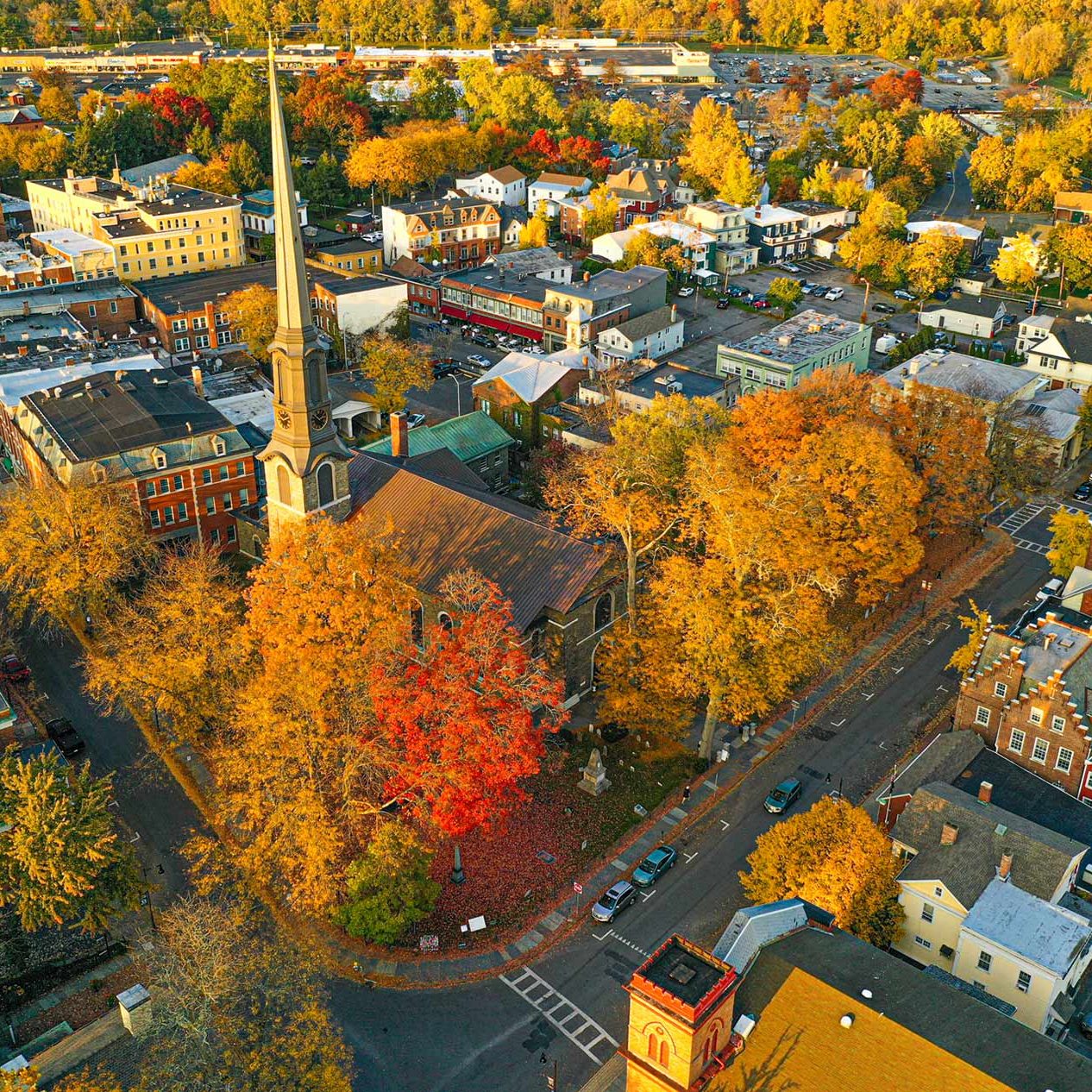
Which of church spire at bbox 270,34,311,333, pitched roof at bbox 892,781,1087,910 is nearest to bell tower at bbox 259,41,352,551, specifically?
church spire at bbox 270,34,311,333

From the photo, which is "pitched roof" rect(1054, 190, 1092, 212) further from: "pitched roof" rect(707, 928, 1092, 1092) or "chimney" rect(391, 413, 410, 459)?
"pitched roof" rect(707, 928, 1092, 1092)

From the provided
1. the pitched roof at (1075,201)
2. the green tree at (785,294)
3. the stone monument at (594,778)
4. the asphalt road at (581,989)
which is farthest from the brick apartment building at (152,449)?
the pitched roof at (1075,201)

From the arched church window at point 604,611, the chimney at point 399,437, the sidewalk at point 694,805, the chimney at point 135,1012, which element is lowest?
the sidewalk at point 694,805

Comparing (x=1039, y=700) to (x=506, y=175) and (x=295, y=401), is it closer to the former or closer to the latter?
(x=295, y=401)

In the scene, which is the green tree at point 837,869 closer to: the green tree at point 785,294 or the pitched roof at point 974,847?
the pitched roof at point 974,847

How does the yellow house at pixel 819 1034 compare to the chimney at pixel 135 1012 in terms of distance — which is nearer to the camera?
the yellow house at pixel 819 1034

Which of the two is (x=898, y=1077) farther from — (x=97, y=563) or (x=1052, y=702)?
(x=97, y=563)
